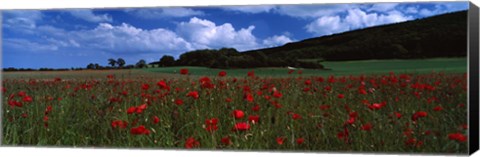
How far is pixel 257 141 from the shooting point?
8.62 m

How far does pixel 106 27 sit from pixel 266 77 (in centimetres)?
197

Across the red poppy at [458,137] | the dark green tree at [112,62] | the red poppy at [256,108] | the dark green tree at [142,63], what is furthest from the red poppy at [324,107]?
the dark green tree at [112,62]

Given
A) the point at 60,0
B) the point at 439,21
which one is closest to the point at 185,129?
the point at 60,0

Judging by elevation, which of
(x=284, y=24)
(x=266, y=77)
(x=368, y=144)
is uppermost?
(x=284, y=24)

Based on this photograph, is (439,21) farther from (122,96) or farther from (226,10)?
(122,96)

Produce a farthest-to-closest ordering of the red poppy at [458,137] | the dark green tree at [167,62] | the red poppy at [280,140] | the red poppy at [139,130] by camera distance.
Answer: the dark green tree at [167,62]
the red poppy at [139,130]
the red poppy at [280,140]
the red poppy at [458,137]

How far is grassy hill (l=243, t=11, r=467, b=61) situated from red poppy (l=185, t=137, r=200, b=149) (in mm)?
1119

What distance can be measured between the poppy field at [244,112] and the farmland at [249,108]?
0.01 metres

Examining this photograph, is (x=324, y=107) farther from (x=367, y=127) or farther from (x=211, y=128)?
(x=211, y=128)

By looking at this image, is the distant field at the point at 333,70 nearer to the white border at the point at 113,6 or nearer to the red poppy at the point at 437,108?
the red poppy at the point at 437,108

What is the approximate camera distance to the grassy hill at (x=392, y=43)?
8242mm

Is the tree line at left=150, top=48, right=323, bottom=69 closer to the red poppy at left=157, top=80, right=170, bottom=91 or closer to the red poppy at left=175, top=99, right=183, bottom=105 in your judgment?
the red poppy at left=157, top=80, right=170, bottom=91

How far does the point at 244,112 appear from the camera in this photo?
8.84m

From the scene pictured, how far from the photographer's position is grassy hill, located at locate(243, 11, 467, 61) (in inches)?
324
